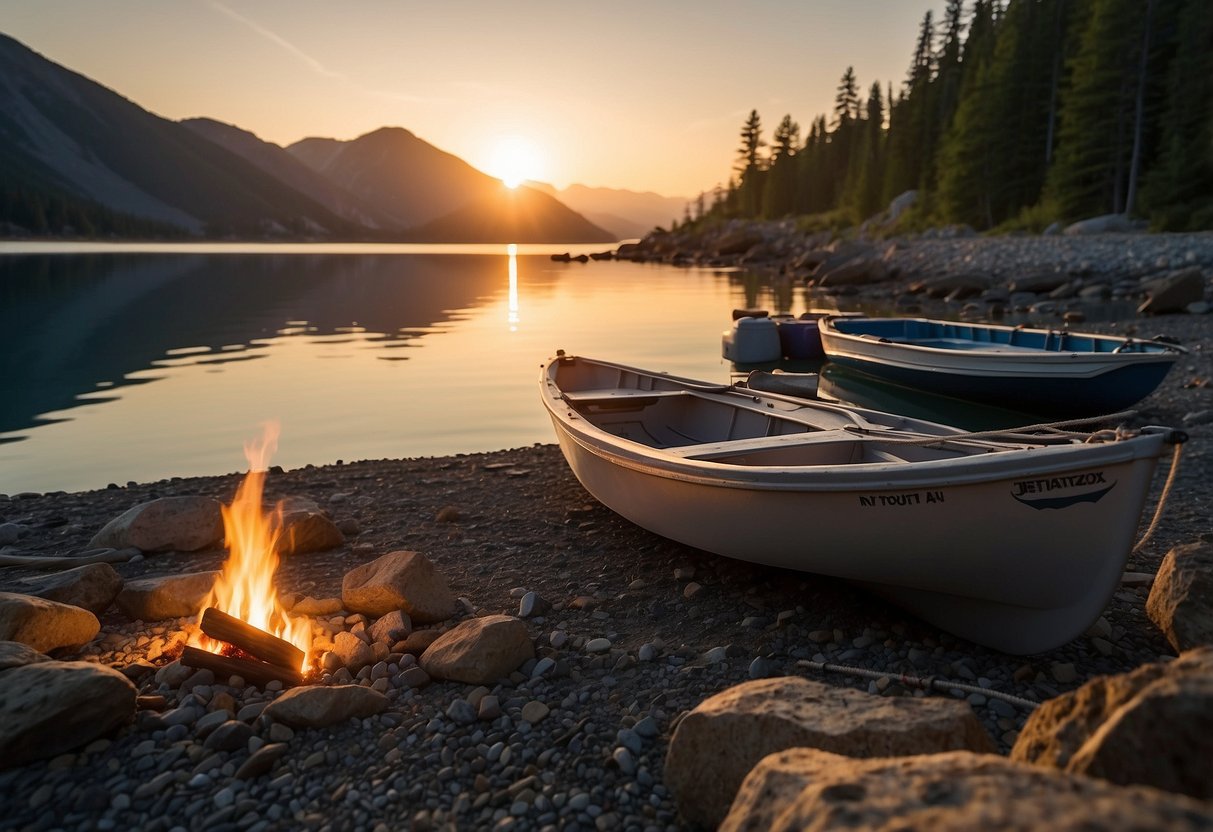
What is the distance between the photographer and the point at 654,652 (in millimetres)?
5812

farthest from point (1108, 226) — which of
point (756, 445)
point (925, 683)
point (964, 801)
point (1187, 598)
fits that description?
point (964, 801)

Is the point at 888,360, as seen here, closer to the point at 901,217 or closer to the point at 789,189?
the point at 901,217

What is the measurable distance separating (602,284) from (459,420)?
4945 cm

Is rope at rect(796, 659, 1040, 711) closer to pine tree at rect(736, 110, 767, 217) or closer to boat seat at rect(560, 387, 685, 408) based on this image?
boat seat at rect(560, 387, 685, 408)

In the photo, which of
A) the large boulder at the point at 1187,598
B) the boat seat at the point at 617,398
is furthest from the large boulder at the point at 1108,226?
the large boulder at the point at 1187,598

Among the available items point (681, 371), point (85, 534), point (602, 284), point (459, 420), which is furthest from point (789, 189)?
point (85, 534)

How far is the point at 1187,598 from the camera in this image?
5.43 metres

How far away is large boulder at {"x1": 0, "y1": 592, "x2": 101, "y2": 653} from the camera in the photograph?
17.9 feet

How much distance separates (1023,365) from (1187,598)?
10.4 m

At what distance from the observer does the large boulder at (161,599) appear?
643 cm

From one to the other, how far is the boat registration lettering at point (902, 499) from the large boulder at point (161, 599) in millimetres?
5464

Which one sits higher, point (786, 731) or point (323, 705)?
point (786, 731)

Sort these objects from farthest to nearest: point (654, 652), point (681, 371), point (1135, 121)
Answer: point (1135, 121) → point (681, 371) → point (654, 652)

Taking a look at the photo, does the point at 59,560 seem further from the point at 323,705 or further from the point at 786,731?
the point at 786,731
